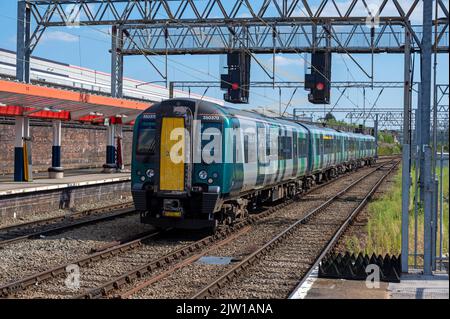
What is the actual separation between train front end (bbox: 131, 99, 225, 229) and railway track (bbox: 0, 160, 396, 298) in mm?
575

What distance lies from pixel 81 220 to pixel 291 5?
10448 millimetres

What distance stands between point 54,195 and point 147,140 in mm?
6299

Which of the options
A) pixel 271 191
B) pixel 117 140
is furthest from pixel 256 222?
pixel 117 140

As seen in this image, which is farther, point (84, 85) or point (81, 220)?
point (84, 85)

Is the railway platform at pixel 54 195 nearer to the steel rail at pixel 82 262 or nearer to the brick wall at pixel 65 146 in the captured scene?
the steel rail at pixel 82 262

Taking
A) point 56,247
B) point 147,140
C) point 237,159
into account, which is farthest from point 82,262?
point 237,159

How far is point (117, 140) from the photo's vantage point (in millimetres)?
30203

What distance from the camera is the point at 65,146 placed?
1238 inches

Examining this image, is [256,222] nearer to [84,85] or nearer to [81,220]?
[81,220]

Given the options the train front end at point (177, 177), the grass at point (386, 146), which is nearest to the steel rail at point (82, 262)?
the train front end at point (177, 177)

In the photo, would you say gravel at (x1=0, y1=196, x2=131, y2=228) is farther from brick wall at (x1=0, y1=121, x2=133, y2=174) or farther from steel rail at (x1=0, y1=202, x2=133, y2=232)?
brick wall at (x1=0, y1=121, x2=133, y2=174)

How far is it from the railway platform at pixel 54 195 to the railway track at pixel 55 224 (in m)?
1.14

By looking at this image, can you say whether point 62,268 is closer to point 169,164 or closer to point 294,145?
point 169,164

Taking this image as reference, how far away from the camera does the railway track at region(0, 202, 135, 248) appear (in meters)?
13.6
